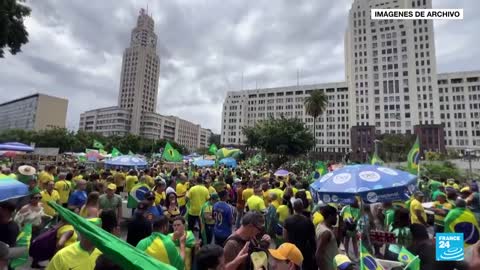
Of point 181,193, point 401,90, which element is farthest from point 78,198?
point 401,90

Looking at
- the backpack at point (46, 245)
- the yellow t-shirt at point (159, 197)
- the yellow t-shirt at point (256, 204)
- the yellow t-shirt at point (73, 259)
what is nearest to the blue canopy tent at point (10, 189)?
the backpack at point (46, 245)

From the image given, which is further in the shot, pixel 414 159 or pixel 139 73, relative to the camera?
pixel 139 73

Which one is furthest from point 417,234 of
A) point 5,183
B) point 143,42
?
point 143,42

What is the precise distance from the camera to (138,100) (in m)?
121

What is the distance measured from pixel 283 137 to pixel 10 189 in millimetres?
28952

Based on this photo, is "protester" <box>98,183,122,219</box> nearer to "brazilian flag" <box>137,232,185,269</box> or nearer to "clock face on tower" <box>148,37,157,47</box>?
"brazilian flag" <box>137,232,185,269</box>

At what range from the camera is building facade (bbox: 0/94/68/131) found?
120 meters

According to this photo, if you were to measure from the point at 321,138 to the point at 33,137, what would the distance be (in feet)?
288

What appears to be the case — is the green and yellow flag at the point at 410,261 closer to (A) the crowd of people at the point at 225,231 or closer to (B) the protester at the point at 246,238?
(A) the crowd of people at the point at 225,231

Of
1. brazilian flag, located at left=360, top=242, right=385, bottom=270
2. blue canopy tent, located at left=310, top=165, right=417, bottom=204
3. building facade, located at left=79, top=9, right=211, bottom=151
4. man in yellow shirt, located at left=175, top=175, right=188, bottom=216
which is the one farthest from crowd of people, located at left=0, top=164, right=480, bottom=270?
building facade, located at left=79, top=9, right=211, bottom=151

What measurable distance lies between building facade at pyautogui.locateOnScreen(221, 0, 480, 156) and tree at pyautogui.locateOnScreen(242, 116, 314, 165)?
55.0m

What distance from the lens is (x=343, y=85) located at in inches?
3841

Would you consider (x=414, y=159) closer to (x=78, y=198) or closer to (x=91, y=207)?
(x=91, y=207)

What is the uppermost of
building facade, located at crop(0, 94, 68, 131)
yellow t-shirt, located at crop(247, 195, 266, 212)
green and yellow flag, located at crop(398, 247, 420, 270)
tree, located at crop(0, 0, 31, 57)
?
building facade, located at crop(0, 94, 68, 131)
